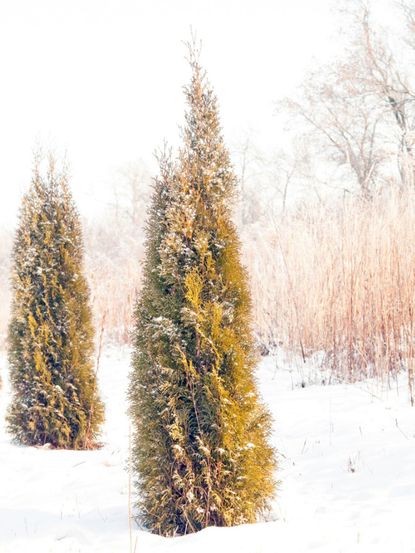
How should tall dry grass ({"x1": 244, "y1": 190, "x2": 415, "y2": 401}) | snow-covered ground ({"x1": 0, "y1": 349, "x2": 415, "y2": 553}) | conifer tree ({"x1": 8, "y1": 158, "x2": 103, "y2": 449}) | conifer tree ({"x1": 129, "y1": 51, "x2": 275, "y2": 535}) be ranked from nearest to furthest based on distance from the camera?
snow-covered ground ({"x1": 0, "y1": 349, "x2": 415, "y2": 553})
conifer tree ({"x1": 129, "y1": 51, "x2": 275, "y2": 535})
conifer tree ({"x1": 8, "y1": 158, "x2": 103, "y2": 449})
tall dry grass ({"x1": 244, "y1": 190, "x2": 415, "y2": 401})

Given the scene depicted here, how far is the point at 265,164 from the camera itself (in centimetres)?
3772

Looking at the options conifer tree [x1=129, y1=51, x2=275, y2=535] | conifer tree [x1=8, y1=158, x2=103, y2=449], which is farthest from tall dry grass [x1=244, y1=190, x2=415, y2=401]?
conifer tree [x1=8, y1=158, x2=103, y2=449]

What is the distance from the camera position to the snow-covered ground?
300 cm

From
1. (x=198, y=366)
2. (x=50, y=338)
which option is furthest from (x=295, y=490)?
(x=50, y=338)

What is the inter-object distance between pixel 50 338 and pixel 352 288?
3455 mm

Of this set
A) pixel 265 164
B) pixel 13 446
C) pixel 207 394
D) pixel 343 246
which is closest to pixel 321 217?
pixel 343 246

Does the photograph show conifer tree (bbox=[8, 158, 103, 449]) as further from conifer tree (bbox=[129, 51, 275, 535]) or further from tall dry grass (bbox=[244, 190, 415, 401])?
tall dry grass (bbox=[244, 190, 415, 401])

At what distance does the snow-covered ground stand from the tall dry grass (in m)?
0.54

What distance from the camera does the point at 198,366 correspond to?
10.5 ft

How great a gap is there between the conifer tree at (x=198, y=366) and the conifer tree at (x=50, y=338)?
2.44 metres

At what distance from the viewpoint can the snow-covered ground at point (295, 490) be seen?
2996 mm

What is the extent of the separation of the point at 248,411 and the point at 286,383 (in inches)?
173

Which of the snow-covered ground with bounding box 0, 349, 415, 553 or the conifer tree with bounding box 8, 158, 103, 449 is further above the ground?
the conifer tree with bounding box 8, 158, 103, 449

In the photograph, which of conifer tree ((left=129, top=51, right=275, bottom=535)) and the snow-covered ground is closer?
the snow-covered ground
